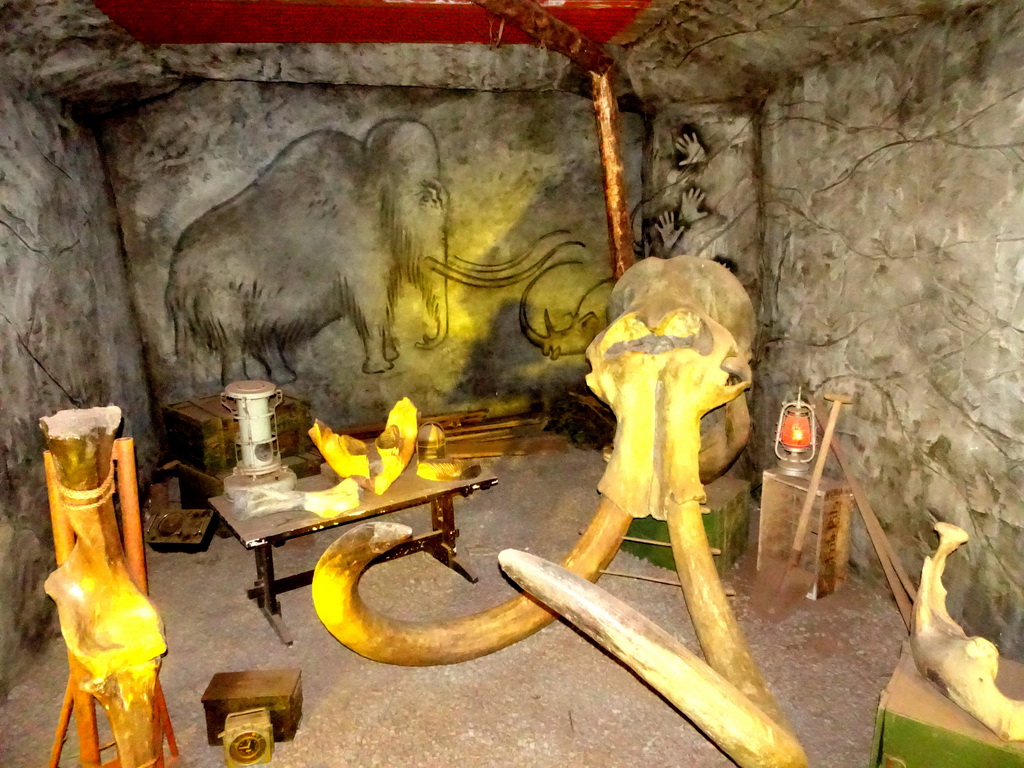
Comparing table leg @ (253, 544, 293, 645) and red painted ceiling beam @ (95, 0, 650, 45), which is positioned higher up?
red painted ceiling beam @ (95, 0, 650, 45)

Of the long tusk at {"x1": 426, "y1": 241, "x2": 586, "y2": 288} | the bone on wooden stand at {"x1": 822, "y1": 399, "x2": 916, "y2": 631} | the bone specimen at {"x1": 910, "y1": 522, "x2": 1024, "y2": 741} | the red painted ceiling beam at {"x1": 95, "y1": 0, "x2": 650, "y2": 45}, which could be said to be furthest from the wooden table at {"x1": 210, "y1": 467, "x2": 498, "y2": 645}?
the red painted ceiling beam at {"x1": 95, "y1": 0, "x2": 650, "y2": 45}

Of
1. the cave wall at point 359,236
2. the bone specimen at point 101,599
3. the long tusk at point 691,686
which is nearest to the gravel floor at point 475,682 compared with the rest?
the bone specimen at point 101,599

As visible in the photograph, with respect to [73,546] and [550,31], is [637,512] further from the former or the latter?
[550,31]

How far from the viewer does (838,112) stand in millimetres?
4207

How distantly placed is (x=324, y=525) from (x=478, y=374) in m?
3.68

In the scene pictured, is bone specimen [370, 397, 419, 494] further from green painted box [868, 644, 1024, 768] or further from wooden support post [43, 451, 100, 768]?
green painted box [868, 644, 1024, 768]

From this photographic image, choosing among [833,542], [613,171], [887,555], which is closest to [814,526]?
[833,542]

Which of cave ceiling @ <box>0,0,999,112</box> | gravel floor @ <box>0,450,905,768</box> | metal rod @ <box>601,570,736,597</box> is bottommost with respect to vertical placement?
gravel floor @ <box>0,450,905,768</box>

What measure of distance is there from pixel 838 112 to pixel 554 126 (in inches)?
123

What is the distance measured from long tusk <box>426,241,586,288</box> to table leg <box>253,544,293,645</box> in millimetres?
3655

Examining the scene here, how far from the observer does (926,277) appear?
12.1 feet

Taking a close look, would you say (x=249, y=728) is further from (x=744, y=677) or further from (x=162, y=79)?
(x=162, y=79)

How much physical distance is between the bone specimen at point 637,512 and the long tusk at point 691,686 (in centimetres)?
45

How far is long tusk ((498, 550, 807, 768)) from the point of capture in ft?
6.43
